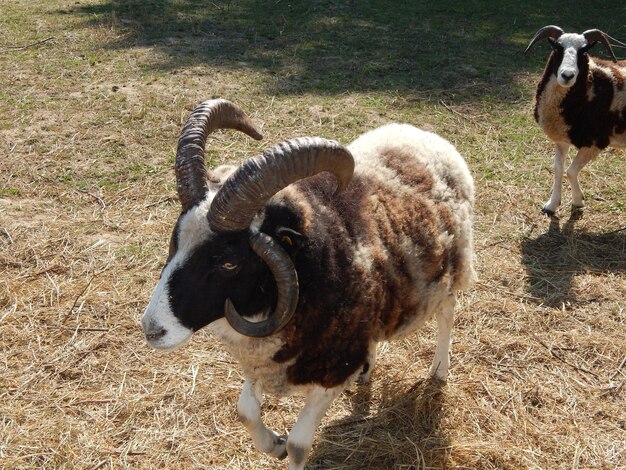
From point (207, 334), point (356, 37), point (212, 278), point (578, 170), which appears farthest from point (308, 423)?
point (356, 37)

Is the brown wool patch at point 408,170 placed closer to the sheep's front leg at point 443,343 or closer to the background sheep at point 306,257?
the background sheep at point 306,257

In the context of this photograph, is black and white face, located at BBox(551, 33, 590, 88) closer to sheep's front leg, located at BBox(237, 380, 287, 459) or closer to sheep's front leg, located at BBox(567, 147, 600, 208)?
sheep's front leg, located at BBox(567, 147, 600, 208)

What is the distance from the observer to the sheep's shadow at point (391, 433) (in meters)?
4.17

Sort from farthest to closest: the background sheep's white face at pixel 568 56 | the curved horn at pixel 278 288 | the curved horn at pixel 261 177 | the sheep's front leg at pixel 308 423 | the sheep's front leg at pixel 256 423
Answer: the background sheep's white face at pixel 568 56 < the sheep's front leg at pixel 256 423 < the sheep's front leg at pixel 308 423 < the curved horn at pixel 278 288 < the curved horn at pixel 261 177

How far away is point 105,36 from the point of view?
12117 millimetres

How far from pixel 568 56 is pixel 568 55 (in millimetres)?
16

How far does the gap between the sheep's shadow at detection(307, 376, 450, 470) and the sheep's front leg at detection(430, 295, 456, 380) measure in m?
0.08

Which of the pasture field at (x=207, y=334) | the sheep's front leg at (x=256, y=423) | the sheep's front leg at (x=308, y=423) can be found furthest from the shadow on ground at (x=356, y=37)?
the sheep's front leg at (x=308, y=423)

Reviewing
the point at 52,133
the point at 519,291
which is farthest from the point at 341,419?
the point at 52,133

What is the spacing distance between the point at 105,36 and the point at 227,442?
32.7 feet

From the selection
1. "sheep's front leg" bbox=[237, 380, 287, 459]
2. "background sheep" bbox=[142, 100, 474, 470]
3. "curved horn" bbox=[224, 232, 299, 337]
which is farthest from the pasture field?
"curved horn" bbox=[224, 232, 299, 337]

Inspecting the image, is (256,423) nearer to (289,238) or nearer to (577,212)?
(289,238)

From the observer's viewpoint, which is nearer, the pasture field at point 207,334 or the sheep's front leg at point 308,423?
the sheep's front leg at point 308,423

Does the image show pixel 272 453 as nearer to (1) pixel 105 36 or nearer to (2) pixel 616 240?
(2) pixel 616 240
